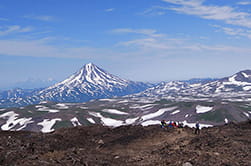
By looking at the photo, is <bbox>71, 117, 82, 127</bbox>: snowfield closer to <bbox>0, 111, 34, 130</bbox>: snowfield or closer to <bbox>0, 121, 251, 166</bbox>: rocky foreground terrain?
<bbox>0, 111, 34, 130</bbox>: snowfield

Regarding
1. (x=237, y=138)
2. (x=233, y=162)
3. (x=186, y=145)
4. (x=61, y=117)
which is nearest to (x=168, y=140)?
(x=186, y=145)

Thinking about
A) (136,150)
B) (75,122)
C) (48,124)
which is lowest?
(75,122)

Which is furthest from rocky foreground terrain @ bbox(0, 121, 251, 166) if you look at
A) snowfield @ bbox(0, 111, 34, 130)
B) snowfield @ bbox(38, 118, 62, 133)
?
snowfield @ bbox(0, 111, 34, 130)

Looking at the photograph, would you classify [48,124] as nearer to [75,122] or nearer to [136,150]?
[75,122]

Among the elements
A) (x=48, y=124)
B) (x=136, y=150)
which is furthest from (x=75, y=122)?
(x=136, y=150)

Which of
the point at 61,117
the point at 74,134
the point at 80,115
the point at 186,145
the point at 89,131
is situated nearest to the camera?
the point at 186,145

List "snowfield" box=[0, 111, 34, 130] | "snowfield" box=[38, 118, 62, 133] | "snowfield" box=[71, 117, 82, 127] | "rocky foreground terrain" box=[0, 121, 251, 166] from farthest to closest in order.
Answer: "snowfield" box=[71, 117, 82, 127] < "snowfield" box=[0, 111, 34, 130] < "snowfield" box=[38, 118, 62, 133] < "rocky foreground terrain" box=[0, 121, 251, 166]

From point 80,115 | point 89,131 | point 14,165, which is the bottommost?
point 80,115

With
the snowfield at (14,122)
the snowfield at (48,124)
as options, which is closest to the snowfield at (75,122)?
the snowfield at (48,124)

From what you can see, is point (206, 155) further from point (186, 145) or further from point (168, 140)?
point (168, 140)
